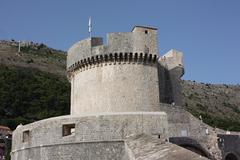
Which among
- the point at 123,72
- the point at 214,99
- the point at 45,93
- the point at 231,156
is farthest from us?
the point at 214,99

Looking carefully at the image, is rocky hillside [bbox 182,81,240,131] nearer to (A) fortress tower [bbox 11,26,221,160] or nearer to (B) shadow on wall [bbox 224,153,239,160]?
(B) shadow on wall [bbox 224,153,239,160]

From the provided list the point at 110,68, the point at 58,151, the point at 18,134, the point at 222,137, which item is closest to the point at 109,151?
the point at 58,151

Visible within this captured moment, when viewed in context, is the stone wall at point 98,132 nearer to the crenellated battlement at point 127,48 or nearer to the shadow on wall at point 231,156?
the crenellated battlement at point 127,48

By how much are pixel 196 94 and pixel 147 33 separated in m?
63.4

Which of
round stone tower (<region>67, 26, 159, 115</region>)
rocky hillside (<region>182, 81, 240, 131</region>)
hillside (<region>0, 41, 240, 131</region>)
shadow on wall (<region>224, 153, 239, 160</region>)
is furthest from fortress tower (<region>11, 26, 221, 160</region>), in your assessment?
rocky hillside (<region>182, 81, 240, 131</region>)

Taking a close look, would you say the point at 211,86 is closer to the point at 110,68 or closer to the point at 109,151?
the point at 110,68

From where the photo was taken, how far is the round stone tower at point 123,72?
679 inches

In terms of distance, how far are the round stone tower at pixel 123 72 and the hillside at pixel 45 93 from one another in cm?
2628

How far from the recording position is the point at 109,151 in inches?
438

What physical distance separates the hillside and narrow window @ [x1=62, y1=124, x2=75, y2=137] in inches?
1230

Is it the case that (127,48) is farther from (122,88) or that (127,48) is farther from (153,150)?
(153,150)

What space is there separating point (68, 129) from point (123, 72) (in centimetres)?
580

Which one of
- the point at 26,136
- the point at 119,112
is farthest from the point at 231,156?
the point at 26,136

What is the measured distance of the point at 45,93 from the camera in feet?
166
